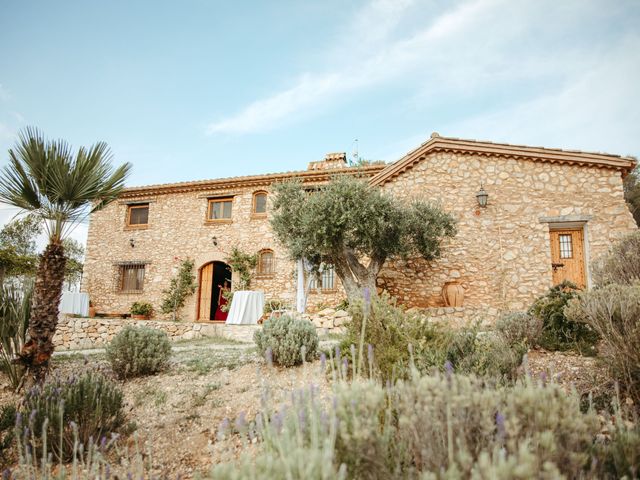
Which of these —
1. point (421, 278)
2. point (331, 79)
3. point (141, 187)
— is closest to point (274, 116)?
point (331, 79)

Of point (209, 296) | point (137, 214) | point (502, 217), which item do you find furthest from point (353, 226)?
point (137, 214)

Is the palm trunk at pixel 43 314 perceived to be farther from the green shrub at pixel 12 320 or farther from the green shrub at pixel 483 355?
the green shrub at pixel 483 355

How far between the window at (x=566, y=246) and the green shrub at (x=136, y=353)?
11480 mm

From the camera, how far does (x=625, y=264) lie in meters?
5.89

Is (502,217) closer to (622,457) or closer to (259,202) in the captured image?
(259,202)

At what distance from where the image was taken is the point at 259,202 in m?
15.7

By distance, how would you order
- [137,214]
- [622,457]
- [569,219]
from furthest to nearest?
[137,214] → [569,219] → [622,457]

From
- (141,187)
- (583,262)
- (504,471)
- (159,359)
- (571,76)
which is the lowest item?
(159,359)

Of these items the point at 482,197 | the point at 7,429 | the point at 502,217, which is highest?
the point at 482,197

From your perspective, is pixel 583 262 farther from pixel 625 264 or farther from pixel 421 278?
pixel 625 264

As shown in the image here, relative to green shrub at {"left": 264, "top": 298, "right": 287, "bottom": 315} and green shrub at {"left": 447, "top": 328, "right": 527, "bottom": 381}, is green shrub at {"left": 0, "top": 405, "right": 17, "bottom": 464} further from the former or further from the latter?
green shrub at {"left": 264, "top": 298, "right": 287, "bottom": 315}

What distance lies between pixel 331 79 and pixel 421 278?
818cm

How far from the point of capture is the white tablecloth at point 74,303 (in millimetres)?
13320

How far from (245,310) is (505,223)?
8.77 meters
